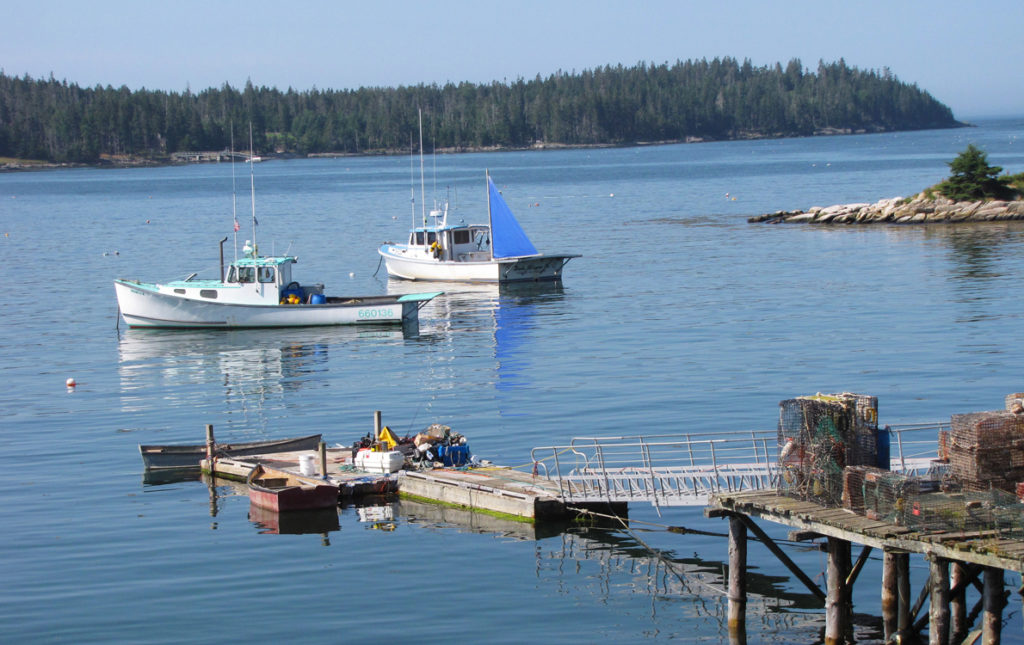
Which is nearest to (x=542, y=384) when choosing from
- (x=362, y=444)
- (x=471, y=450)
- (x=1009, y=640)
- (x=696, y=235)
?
(x=471, y=450)

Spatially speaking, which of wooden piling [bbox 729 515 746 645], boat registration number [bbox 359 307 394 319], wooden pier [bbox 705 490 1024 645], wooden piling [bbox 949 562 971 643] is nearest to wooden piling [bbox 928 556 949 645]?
wooden pier [bbox 705 490 1024 645]

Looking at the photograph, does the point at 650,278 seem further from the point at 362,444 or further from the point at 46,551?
the point at 46,551

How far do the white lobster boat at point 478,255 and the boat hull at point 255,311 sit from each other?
467 inches

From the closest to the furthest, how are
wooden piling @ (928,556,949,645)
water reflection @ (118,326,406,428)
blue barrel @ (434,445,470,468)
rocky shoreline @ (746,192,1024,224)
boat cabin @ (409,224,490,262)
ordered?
1. wooden piling @ (928,556,949,645)
2. blue barrel @ (434,445,470,468)
3. water reflection @ (118,326,406,428)
4. boat cabin @ (409,224,490,262)
5. rocky shoreline @ (746,192,1024,224)

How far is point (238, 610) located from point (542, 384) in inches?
768

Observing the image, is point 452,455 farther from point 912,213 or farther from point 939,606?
point 912,213

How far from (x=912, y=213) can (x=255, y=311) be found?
53.6m

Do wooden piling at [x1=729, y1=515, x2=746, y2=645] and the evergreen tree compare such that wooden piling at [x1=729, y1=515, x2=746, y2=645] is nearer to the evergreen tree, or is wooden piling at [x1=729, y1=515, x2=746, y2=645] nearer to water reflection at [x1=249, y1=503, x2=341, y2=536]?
water reflection at [x1=249, y1=503, x2=341, y2=536]

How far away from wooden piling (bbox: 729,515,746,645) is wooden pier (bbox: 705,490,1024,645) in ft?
0.05

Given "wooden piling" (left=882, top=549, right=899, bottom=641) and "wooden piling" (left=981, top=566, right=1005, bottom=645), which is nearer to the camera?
"wooden piling" (left=981, top=566, right=1005, bottom=645)

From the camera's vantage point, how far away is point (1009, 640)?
19.0 m

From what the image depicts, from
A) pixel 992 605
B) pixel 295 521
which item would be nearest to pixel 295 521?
pixel 295 521

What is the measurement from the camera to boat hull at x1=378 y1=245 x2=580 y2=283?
6506 centimetres

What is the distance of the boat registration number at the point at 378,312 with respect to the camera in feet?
172
